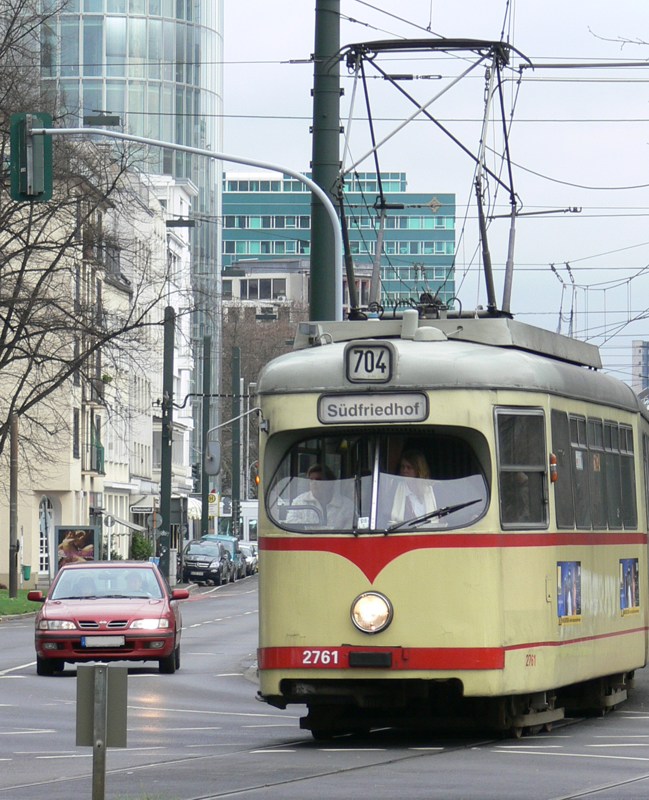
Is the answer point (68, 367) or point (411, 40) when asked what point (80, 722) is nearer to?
point (411, 40)

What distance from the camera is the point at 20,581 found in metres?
72.2

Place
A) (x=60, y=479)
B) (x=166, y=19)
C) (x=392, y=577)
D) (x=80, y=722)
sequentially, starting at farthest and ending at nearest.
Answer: (x=166, y=19) → (x=60, y=479) → (x=392, y=577) → (x=80, y=722)

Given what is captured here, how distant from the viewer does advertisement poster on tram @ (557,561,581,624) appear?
15.9m

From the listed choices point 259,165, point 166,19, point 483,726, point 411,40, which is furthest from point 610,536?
point 166,19

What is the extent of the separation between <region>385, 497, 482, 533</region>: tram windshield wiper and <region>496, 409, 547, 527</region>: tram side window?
0.95 ft

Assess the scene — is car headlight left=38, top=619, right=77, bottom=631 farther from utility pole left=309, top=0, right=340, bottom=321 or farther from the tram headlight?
the tram headlight

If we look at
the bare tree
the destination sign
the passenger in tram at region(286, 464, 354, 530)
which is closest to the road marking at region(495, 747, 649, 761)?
the passenger in tram at region(286, 464, 354, 530)

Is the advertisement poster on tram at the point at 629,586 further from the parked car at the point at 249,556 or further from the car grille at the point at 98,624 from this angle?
the parked car at the point at 249,556

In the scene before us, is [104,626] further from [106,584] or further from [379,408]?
[379,408]

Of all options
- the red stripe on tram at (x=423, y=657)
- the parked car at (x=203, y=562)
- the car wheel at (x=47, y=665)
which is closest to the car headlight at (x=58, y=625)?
the car wheel at (x=47, y=665)

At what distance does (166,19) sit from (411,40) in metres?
97.4

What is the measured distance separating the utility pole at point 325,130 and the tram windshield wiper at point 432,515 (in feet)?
21.1

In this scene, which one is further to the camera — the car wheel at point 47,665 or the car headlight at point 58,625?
the car wheel at point 47,665

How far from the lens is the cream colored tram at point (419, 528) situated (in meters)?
14.8
